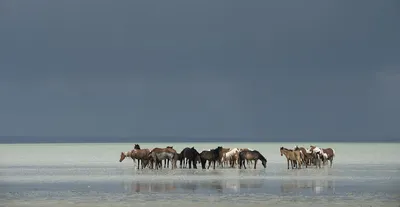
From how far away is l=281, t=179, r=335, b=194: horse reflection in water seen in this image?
18.2 metres

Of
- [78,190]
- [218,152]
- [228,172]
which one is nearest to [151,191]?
[78,190]

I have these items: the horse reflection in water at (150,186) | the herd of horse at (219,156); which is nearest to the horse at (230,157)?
the herd of horse at (219,156)

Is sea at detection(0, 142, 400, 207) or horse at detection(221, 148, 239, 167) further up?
horse at detection(221, 148, 239, 167)

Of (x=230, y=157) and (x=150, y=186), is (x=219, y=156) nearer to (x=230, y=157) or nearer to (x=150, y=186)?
(x=230, y=157)

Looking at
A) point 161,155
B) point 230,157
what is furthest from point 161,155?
point 230,157

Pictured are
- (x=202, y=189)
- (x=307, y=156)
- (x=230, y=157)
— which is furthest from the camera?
(x=230, y=157)

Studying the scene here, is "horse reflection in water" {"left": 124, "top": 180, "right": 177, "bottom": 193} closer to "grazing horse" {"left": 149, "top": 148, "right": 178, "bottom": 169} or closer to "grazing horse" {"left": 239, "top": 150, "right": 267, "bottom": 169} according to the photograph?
"grazing horse" {"left": 149, "top": 148, "right": 178, "bottom": 169}

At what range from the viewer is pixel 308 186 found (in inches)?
762

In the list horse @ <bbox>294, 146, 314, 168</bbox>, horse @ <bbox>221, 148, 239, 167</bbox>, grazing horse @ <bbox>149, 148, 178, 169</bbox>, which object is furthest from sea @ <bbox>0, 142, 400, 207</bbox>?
horse @ <bbox>221, 148, 239, 167</bbox>

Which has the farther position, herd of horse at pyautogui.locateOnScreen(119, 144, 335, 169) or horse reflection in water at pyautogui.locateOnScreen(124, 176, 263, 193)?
herd of horse at pyautogui.locateOnScreen(119, 144, 335, 169)

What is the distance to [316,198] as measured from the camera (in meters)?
16.3

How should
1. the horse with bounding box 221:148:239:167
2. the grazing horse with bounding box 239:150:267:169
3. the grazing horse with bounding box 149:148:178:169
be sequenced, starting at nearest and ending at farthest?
the grazing horse with bounding box 149:148:178:169
the grazing horse with bounding box 239:150:267:169
the horse with bounding box 221:148:239:167

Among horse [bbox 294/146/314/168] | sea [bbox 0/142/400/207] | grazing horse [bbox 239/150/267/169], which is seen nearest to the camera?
sea [bbox 0/142/400/207]

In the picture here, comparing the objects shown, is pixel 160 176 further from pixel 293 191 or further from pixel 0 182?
pixel 293 191
